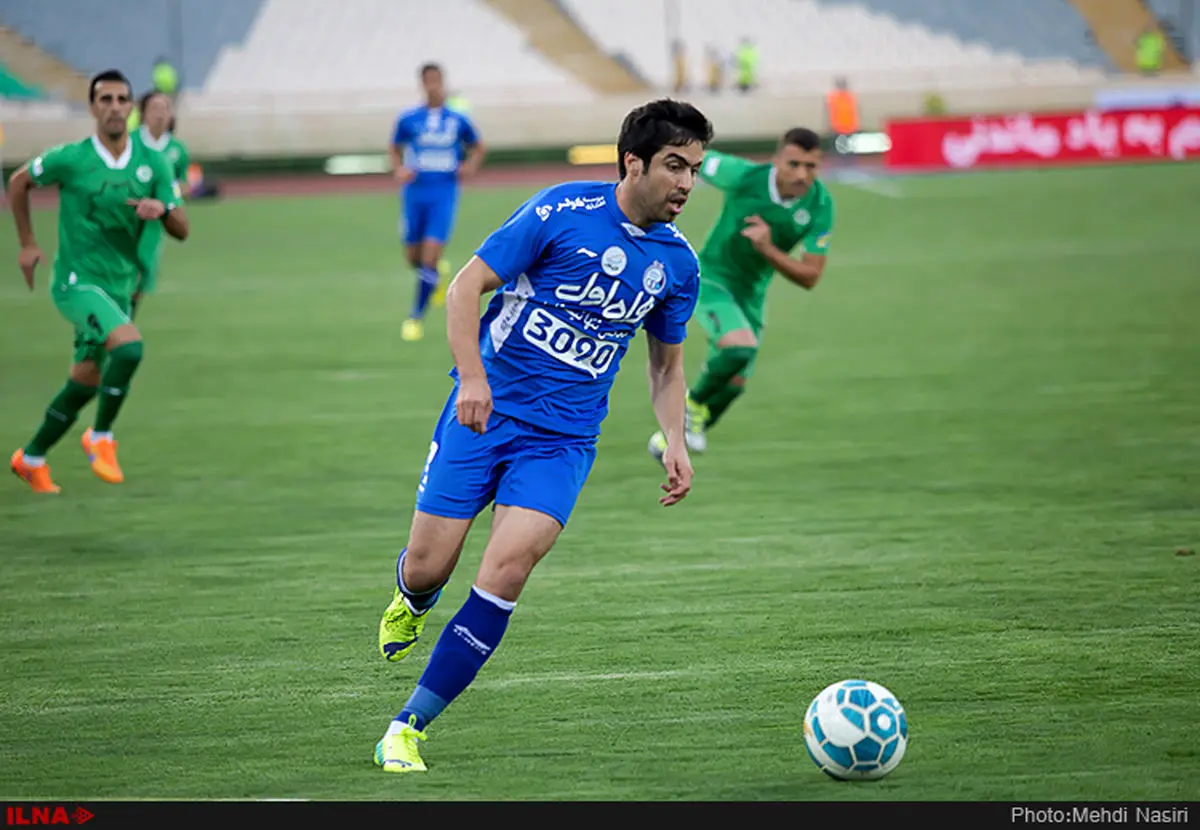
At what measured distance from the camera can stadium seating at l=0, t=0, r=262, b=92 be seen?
1837 inches

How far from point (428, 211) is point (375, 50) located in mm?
32458

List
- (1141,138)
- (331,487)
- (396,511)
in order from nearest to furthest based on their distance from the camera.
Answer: (396,511) < (331,487) < (1141,138)

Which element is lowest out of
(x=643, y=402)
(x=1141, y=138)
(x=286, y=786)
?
(x=1141, y=138)

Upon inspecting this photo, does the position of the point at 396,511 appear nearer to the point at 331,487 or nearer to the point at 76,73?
the point at 331,487

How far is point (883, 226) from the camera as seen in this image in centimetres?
2419

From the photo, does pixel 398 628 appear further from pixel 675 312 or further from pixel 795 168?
pixel 795 168

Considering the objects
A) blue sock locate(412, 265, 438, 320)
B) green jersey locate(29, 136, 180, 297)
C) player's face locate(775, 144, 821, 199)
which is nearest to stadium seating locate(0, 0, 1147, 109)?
blue sock locate(412, 265, 438, 320)

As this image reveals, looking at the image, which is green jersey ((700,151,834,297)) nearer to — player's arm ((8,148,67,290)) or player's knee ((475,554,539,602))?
player's arm ((8,148,67,290))

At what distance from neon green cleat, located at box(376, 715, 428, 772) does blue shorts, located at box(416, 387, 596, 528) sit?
690 mm

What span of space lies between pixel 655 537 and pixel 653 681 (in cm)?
256

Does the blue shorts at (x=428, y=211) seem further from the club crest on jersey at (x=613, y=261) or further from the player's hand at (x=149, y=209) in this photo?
the club crest on jersey at (x=613, y=261)

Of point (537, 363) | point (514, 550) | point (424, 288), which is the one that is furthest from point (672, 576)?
point (424, 288)

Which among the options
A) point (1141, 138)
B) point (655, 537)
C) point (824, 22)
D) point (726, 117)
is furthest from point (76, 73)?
point (655, 537)

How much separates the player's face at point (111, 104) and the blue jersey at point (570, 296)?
470 cm
